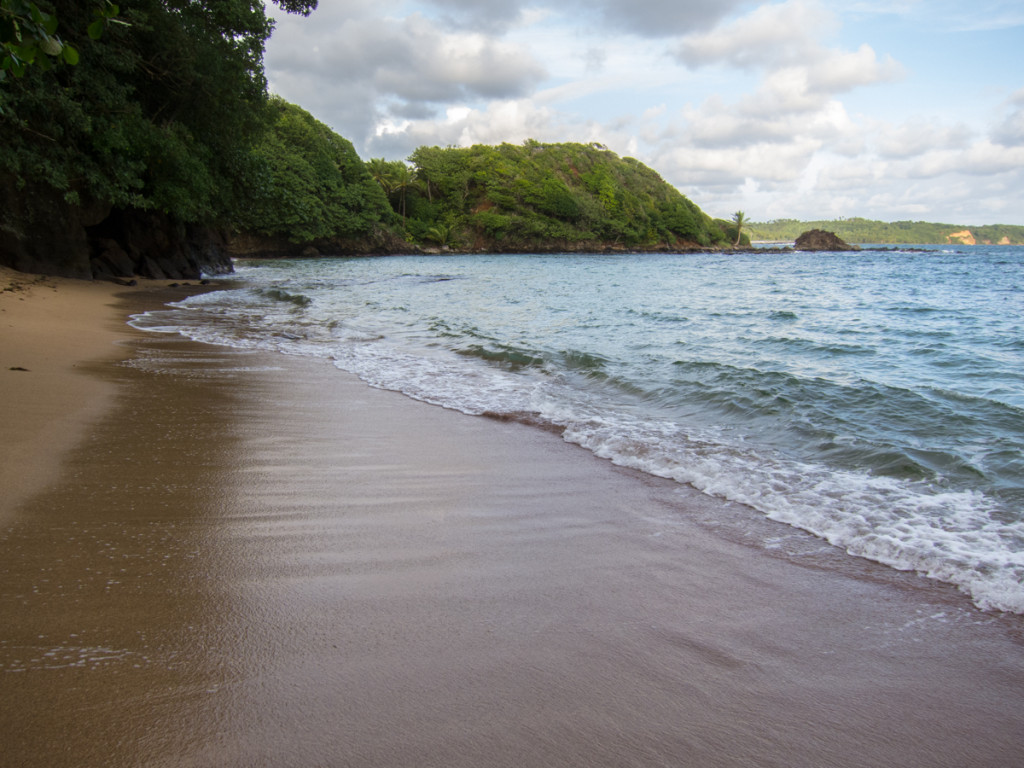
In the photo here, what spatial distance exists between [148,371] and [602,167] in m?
97.2

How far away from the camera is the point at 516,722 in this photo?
71.9 inches

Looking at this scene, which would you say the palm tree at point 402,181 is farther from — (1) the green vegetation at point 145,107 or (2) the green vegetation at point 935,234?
(2) the green vegetation at point 935,234

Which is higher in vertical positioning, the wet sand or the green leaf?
the green leaf

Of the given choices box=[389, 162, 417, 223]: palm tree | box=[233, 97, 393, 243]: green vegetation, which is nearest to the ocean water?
box=[233, 97, 393, 243]: green vegetation

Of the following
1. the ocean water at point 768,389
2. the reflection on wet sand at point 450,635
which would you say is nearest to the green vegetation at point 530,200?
the ocean water at point 768,389

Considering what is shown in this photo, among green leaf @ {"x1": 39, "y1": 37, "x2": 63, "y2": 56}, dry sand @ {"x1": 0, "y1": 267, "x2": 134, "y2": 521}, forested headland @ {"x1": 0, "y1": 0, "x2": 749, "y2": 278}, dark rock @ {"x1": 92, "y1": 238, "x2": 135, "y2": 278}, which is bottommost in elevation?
dry sand @ {"x1": 0, "y1": 267, "x2": 134, "y2": 521}

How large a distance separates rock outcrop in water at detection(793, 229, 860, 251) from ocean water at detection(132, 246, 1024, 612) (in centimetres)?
9832

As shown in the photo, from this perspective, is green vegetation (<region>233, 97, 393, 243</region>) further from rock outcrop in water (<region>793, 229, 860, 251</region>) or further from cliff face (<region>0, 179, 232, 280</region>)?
rock outcrop in water (<region>793, 229, 860, 251</region>)

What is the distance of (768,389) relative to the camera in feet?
22.6

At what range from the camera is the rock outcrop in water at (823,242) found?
103 meters

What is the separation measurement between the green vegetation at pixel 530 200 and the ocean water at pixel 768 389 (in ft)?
201

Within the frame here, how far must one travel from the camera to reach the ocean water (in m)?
3.72

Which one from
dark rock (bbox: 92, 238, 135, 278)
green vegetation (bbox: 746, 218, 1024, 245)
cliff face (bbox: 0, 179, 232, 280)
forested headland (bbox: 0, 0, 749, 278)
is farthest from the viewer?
green vegetation (bbox: 746, 218, 1024, 245)

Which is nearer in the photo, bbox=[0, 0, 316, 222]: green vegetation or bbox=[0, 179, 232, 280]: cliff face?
bbox=[0, 0, 316, 222]: green vegetation
